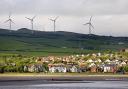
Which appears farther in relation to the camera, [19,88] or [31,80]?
[31,80]

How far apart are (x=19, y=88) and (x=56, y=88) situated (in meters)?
9.20

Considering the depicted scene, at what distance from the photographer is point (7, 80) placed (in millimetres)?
198750

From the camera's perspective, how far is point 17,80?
199500 millimetres

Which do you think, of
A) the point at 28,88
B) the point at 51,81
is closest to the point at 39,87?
the point at 28,88

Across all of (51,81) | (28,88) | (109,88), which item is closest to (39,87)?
(28,88)

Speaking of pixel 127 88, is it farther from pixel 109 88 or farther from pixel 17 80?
pixel 17 80

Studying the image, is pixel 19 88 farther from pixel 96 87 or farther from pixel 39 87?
pixel 96 87

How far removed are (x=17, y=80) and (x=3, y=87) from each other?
108 ft

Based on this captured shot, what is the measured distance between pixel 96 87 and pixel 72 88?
8222 millimetres

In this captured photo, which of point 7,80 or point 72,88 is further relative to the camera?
point 7,80

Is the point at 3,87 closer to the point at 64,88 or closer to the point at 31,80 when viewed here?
the point at 64,88

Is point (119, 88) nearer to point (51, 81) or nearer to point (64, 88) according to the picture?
point (64, 88)

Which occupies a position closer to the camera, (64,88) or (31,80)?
(64,88)

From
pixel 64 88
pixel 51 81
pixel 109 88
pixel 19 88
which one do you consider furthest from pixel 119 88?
pixel 51 81
